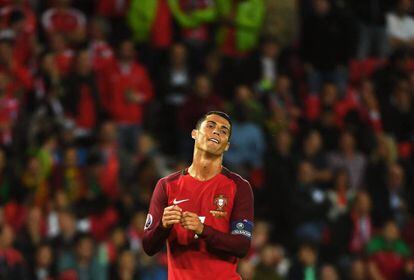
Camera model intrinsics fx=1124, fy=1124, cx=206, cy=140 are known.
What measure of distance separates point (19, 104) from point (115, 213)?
1826mm

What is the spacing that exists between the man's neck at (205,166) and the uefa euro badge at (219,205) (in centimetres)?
16

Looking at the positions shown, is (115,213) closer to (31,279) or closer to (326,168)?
(31,279)

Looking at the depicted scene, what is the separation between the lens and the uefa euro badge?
6.89 m

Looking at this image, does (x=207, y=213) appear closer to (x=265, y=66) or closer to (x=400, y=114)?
(x=265, y=66)

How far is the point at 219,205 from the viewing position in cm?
691

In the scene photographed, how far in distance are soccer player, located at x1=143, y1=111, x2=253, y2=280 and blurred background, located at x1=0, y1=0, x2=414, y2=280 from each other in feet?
17.8

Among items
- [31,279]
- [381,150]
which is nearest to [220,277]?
[31,279]

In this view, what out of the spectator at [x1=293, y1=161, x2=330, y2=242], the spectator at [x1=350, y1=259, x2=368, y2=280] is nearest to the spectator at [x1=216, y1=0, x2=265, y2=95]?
the spectator at [x1=293, y1=161, x2=330, y2=242]

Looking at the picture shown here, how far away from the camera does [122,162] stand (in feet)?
45.3

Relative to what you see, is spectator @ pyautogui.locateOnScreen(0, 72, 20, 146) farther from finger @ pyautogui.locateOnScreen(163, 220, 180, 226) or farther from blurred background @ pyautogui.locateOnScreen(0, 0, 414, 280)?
finger @ pyautogui.locateOnScreen(163, 220, 180, 226)

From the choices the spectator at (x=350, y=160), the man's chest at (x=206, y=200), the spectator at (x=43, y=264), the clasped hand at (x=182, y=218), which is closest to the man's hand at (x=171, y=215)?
the clasped hand at (x=182, y=218)

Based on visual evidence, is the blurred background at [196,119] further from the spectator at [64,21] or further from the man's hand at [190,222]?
the man's hand at [190,222]

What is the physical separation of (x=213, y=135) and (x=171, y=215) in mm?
654

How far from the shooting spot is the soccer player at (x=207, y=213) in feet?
22.3
